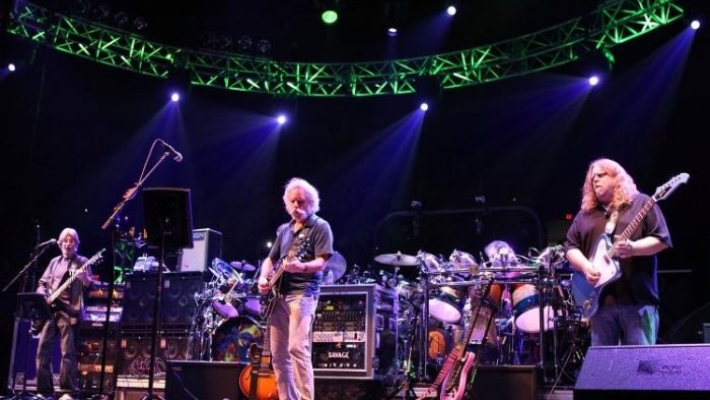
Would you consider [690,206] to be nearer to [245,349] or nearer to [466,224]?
[466,224]

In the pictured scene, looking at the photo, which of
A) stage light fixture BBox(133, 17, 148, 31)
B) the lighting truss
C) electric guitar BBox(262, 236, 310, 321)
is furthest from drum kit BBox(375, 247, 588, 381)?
stage light fixture BBox(133, 17, 148, 31)

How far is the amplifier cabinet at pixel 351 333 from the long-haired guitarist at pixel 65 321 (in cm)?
307

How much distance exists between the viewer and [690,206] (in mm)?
12258

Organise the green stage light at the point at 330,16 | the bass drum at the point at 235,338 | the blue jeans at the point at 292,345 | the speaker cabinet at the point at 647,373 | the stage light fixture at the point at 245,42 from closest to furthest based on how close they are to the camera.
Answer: the speaker cabinet at the point at 647,373 < the blue jeans at the point at 292,345 < the bass drum at the point at 235,338 < the green stage light at the point at 330,16 < the stage light fixture at the point at 245,42

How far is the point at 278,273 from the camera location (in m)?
6.16

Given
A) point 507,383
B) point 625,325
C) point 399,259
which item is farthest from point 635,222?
point 399,259

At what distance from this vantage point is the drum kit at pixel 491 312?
24.5ft

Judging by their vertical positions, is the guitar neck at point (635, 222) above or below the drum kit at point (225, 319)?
above

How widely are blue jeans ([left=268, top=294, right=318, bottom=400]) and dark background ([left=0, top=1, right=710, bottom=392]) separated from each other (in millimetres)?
7055

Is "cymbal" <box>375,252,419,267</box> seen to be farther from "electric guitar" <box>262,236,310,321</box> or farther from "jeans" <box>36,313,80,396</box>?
"jeans" <box>36,313,80,396</box>

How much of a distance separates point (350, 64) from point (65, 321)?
7.41 metres

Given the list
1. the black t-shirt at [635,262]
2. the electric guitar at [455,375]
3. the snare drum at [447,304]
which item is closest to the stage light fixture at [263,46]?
the snare drum at [447,304]

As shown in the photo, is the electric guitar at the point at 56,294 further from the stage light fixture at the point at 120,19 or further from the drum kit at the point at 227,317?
the stage light fixture at the point at 120,19

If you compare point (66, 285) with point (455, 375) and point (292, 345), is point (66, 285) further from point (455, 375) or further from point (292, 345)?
point (455, 375)
